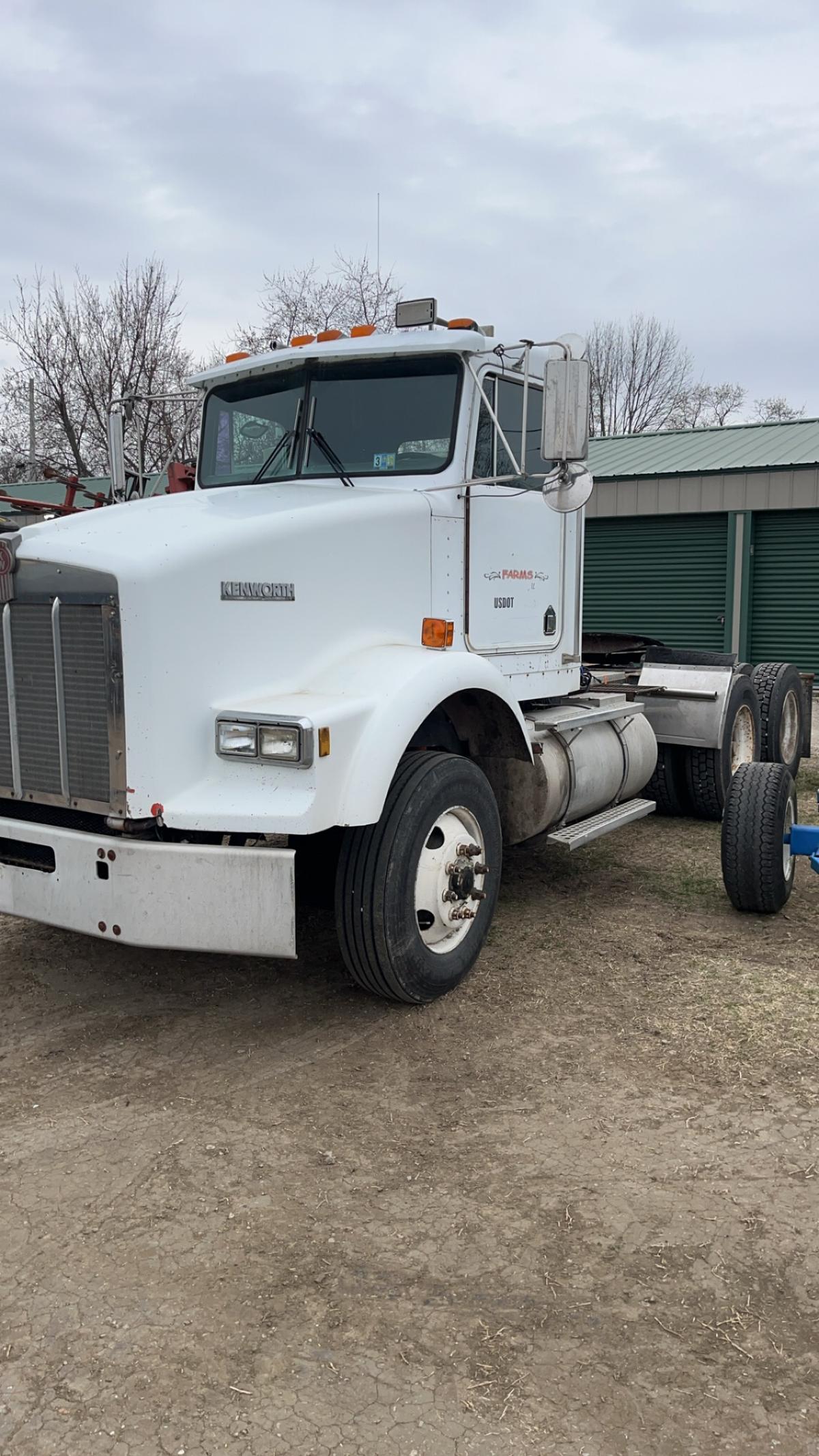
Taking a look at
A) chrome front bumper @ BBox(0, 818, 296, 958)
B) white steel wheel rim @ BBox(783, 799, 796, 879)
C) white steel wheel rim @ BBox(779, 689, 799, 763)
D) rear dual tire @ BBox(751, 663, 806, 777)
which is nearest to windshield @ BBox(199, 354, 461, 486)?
chrome front bumper @ BBox(0, 818, 296, 958)

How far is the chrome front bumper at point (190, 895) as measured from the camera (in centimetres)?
369

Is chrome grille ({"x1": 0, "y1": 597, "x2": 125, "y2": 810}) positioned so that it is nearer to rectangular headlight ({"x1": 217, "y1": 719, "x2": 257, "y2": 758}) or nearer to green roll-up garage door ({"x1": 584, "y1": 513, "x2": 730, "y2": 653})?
rectangular headlight ({"x1": 217, "y1": 719, "x2": 257, "y2": 758})

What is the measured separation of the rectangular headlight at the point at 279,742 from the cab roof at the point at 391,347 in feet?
7.07

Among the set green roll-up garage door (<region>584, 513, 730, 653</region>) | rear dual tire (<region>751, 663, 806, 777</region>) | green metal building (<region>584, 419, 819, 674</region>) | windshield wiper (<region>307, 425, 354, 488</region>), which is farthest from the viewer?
green roll-up garage door (<region>584, 513, 730, 653</region>)

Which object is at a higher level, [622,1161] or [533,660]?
[533,660]

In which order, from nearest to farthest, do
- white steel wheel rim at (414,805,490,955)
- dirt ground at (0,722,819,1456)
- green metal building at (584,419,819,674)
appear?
dirt ground at (0,722,819,1456)
white steel wheel rim at (414,805,490,955)
green metal building at (584,419,819,674)

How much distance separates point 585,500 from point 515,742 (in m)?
1.15

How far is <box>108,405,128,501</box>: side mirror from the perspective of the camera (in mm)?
5688

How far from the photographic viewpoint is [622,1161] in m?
3.31

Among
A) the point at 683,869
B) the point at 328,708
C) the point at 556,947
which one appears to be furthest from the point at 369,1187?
the point at 683,869

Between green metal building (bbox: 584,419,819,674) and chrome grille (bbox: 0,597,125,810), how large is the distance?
44.9ft

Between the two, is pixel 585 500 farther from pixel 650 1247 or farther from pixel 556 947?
pixel 650 1247

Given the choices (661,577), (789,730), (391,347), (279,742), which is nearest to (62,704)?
(279,742)

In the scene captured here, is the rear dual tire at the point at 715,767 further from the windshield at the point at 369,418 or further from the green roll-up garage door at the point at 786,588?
the green roll-up garage door at the point at 786,588
